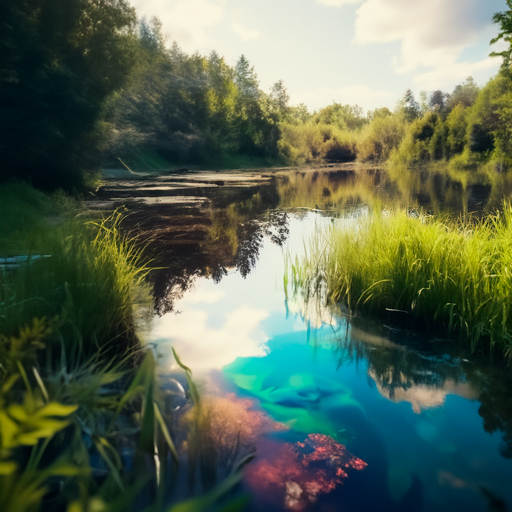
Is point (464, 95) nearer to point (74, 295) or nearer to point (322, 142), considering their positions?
point (322, 142)

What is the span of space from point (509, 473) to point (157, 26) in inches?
895

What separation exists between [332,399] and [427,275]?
4.75ft

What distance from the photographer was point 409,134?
2583 cm

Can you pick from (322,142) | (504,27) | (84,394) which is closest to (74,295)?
(84,394)

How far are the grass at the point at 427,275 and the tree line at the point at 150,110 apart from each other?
8.58 ft

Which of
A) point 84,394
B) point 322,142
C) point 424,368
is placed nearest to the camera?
point 84,394

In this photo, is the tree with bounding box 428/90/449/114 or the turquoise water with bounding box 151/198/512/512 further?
the tree with bounding box 428/90/449/114

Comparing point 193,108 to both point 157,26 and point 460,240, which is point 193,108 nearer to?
point 157,26

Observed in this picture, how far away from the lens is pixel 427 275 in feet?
11.1

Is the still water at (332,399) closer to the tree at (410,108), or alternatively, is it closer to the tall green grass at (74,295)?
the tall green grass at (74,295)

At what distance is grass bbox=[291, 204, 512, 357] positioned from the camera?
2953 millimetres

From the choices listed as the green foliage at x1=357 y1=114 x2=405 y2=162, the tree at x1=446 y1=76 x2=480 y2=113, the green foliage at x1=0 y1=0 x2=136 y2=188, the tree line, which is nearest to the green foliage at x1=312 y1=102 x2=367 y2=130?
the tree line

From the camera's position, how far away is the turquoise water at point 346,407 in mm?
1765

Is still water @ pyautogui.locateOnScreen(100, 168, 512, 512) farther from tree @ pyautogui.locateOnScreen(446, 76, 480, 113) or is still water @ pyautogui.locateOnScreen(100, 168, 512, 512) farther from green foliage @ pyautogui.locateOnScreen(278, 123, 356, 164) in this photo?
green foliage @ pyautogui.locateOnScreen(278, 123, 356, 164)
